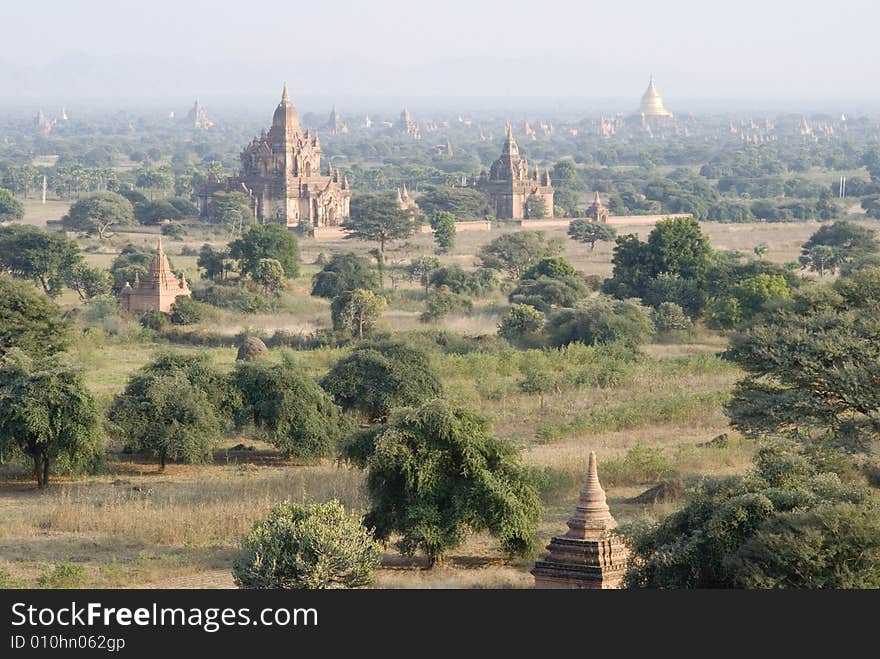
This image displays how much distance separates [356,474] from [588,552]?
28.5 feet

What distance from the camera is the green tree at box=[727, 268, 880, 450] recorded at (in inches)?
963

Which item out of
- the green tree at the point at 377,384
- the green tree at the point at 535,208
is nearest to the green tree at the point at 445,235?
the green tree at the point at 535,208

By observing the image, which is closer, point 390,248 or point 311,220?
point 390,248

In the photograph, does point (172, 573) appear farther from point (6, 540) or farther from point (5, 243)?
point (5, 243)

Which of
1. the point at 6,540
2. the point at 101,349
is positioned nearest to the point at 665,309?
the point at 101,349

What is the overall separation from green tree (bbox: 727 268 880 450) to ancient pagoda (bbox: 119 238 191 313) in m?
24.5

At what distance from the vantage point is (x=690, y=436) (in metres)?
30.1

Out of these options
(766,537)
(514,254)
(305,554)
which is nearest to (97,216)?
(514,254)

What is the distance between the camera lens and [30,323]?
34562 millimetres

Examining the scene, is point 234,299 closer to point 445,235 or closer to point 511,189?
point 445,235

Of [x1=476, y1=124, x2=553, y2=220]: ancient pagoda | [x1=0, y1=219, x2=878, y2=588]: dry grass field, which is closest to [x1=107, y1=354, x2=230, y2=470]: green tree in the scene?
A: [x1=0, y1=219, x2=878, y2=588]: dry grass field

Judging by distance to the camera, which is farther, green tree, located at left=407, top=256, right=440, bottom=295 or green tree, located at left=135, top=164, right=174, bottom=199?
green tree, located at left=135, top=164, right=174, bottom=199

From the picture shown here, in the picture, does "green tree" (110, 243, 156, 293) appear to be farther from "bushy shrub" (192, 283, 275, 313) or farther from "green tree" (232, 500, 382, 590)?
"green tree" (232, 500, 382, 590)

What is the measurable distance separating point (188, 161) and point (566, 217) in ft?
279
